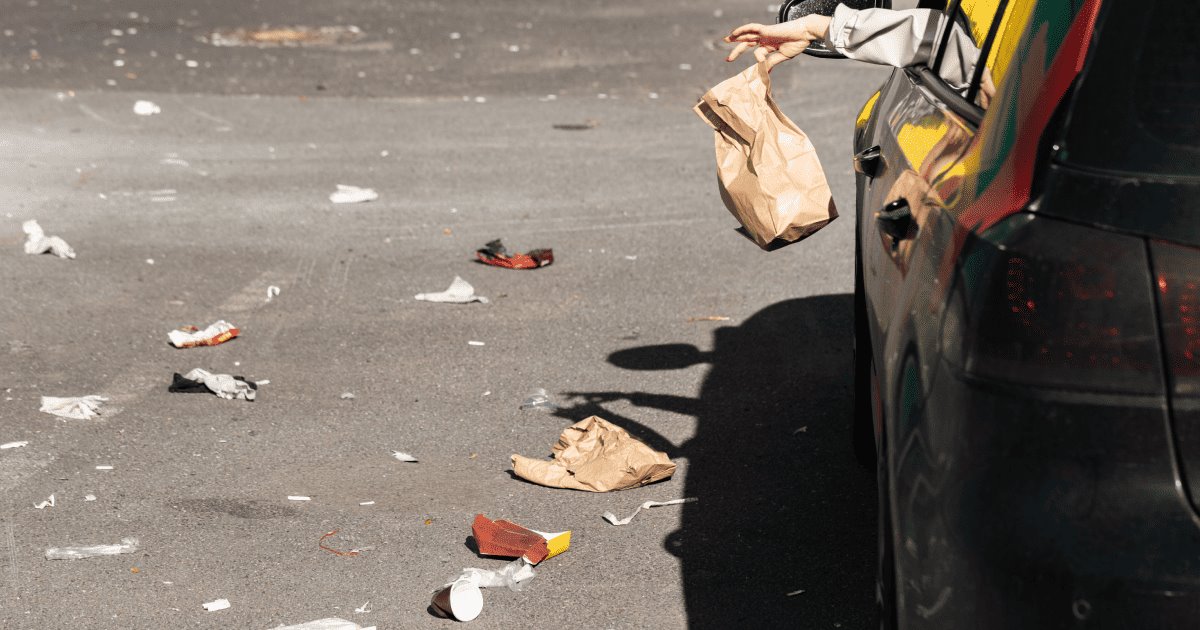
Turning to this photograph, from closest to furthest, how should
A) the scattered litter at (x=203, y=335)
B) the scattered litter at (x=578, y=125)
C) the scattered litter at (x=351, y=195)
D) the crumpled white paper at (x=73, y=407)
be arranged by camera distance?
the crumpled white paper at (x=73, y=407) → the scattered litter at (x=203, y=335) → the scattered litter at (x=351, y=195) → the scattered litter at (x=578, y=125)

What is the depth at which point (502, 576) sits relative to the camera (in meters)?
3.97

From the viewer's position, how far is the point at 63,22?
51.6 feet

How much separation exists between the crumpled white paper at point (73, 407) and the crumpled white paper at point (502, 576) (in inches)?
86.1

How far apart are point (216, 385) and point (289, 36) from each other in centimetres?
1026

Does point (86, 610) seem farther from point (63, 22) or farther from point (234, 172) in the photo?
point (63, 22)

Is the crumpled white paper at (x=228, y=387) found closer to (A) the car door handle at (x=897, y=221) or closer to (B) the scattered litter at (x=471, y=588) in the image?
(B) the scattered litter at (x=471, y=588)

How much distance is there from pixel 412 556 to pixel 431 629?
0.51 metres

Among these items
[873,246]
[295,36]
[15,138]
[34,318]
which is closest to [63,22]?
[295,36]

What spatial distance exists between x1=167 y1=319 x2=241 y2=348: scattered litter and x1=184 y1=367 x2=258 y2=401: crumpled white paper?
1.89 ft

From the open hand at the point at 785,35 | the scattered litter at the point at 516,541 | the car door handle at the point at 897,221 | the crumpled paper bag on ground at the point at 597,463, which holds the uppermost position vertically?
the open hand at the point at 785,35

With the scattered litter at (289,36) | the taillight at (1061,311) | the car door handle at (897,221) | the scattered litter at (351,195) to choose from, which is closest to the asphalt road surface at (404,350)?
the scattered litter at (351,195)

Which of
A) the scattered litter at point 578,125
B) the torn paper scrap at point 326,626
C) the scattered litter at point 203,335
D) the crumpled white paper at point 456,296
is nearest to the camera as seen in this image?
the torn paper scrap at point 326,626

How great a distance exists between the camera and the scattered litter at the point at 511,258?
7.59 meters

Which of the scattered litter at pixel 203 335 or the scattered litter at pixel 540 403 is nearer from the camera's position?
the scattered litter at pixel 540 403
